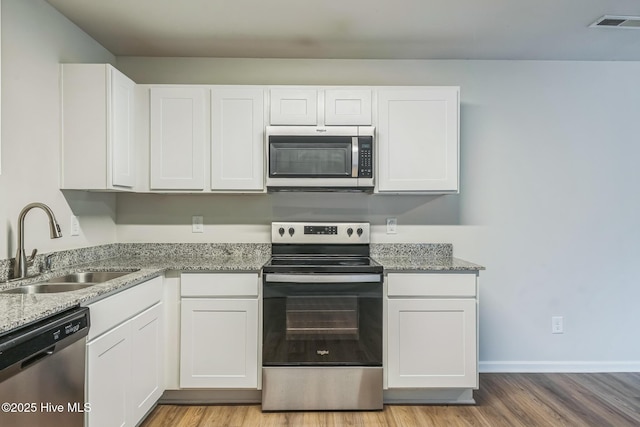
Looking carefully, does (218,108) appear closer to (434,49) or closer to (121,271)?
(121,271)

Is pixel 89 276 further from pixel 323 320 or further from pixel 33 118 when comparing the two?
pixel 323 320

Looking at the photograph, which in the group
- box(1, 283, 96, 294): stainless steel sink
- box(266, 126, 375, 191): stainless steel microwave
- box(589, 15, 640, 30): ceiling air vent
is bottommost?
box(1, 283, 96, 294): stainless steel sink

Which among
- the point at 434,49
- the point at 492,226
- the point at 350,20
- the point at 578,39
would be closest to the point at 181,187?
the point at 350,20

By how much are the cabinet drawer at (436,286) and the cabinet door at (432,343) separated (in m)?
0.04

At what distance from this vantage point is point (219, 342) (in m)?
2.27

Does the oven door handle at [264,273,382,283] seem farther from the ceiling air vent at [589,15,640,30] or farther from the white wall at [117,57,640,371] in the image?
the ceiling air vent at [589,15,640,30]

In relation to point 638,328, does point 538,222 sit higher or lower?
higher

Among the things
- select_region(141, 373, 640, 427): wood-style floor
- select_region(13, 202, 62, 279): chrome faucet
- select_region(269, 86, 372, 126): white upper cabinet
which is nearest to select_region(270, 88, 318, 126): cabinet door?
select_region(269, 86, 372, 126): white upper cabinet

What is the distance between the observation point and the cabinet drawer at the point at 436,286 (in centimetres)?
231

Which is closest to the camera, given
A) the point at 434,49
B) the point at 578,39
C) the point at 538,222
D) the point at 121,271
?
the point at 121,271

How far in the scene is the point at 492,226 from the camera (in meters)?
2.87

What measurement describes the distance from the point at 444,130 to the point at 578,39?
1.11 metres

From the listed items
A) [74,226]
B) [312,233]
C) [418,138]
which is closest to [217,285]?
[312,233]

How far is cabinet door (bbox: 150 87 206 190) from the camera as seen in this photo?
2514 millimetres
